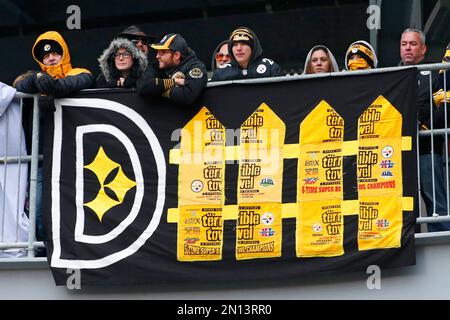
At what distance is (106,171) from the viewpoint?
8383 mm

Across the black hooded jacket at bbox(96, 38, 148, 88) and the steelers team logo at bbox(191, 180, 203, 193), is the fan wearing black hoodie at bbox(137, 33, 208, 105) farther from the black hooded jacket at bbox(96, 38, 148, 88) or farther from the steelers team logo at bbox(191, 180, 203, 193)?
the steelers team logo at bbox(191, 180, 203, 193)

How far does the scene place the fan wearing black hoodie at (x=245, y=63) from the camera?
8.50 m

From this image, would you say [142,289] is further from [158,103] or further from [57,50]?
[57,50]

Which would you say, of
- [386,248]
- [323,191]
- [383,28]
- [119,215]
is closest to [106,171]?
[119,215]

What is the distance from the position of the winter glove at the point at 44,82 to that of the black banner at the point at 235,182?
253mm

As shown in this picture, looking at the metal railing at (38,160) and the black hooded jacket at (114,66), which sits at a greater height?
the black hooded jacket at (114,66)

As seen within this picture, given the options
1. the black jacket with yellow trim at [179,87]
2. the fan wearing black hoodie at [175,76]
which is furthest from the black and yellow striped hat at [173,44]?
the black jacket with yellow trim at [179,87]

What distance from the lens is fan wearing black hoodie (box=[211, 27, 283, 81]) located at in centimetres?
850

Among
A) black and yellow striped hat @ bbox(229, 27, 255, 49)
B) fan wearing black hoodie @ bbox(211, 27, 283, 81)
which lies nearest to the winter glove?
fan wearing black hoodie @ bbox(211, 27, 283, 81)

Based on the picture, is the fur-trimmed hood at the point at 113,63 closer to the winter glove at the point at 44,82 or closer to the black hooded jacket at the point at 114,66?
the black hooded jacket at the point at 114,66

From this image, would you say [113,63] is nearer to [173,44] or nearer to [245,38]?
[173,44]

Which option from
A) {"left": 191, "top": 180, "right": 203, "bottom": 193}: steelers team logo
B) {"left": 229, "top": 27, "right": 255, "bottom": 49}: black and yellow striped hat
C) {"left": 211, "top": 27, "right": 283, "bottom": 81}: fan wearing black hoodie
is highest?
{"left": 229, "top": 27, "right": 255, "bottom": 49}: black and yellow striped hat

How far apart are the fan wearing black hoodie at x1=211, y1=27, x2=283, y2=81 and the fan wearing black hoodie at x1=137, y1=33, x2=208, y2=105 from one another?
1.00 feet
